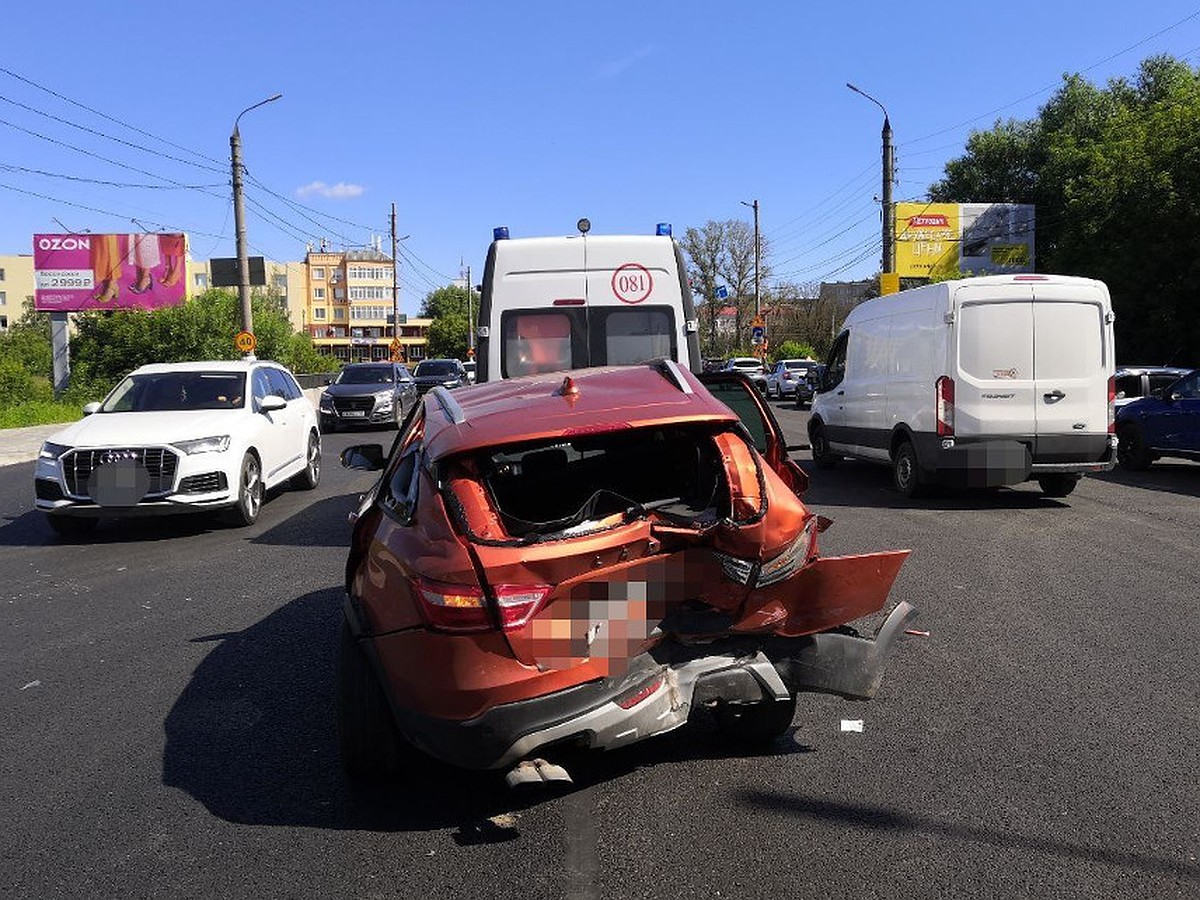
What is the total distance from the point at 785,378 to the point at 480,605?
110 ft

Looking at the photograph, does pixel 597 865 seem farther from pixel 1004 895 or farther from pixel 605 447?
pixel 605 447

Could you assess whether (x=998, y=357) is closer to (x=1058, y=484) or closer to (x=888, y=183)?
(x=1058, y=484)

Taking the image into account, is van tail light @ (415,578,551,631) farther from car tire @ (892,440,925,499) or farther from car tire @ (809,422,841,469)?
car tire @ (809,422,841,469)

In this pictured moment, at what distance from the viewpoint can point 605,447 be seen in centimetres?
434

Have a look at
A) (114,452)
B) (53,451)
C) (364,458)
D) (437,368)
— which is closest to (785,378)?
(437,368)

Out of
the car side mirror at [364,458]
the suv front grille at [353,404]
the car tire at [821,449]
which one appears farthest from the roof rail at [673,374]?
the suv front grille at [353,404]

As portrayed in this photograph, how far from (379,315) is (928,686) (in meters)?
128

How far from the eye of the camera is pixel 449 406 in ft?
13.4

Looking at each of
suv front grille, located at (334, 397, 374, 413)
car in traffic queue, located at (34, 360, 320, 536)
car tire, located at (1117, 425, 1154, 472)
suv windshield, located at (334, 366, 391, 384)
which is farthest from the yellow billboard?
car in traffic queue, located at (34, 360, 320, 536)

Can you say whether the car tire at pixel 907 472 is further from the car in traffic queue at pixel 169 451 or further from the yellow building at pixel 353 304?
the yellow building at pixel 353 304

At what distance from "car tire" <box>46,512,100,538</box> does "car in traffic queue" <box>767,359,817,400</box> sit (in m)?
27.0

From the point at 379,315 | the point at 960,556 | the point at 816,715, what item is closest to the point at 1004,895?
the point at 816,715

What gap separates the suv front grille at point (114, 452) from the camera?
363 inches

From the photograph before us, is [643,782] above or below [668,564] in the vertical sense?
below
